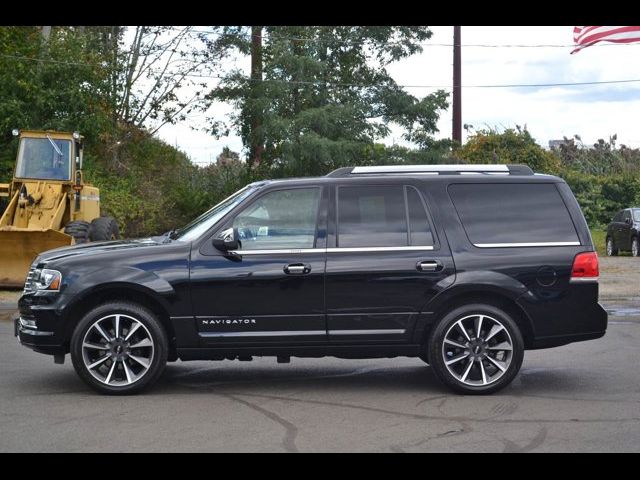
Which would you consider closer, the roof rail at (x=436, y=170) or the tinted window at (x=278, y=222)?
the tinted window at (x=278, y=222)

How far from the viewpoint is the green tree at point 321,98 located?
35.0 m

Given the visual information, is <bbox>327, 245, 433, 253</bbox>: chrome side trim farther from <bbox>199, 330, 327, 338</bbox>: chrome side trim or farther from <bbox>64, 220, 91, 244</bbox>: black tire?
<bbox>64, 220, 91, 244</bbox>: black tire

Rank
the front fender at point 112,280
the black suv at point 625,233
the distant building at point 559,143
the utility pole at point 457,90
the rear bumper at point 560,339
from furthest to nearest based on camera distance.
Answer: the distant building at point 559,143
the utility pole at point 457,90
the black suv at point 625,233
the rear bumper at point 560,339
the front fender at point 112,280

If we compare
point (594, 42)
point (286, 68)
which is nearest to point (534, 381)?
point (594, 42)

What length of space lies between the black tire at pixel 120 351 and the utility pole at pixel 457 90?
30389 mm

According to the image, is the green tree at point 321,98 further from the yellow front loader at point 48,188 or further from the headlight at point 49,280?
the headlight at point 49,280

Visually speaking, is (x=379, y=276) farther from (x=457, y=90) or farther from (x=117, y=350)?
(x=457, y=90)

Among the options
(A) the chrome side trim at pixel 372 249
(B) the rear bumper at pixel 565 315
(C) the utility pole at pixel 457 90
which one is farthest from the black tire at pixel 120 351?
(C) the utility pole at pixel 457 90

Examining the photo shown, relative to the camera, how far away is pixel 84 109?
100.0ft

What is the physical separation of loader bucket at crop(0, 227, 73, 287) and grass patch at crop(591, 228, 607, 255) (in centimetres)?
2076

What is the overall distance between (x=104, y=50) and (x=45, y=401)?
30803 mm

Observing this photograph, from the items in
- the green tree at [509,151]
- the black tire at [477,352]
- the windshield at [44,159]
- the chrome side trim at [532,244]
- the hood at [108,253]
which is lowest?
the black tire at [477,352]

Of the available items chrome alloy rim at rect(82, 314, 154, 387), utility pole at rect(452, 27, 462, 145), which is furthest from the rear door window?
utility pole at rect(452, 27, 462, 145)

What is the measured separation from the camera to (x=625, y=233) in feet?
104
